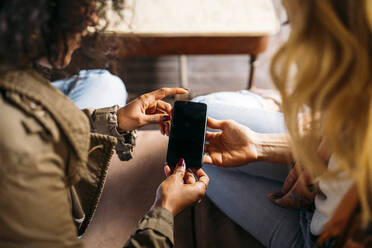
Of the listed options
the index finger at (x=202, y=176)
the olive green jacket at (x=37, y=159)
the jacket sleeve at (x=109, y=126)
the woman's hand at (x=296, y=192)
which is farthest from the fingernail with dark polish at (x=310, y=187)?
the jacket sleeve at (x=109, y=126)

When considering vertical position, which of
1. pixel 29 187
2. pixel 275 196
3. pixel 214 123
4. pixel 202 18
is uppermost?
pixel 202 18

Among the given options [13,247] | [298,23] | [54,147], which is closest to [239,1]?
[298,23]

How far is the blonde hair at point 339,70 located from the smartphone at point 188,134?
0.36m

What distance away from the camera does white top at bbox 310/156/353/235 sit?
19.7 inches

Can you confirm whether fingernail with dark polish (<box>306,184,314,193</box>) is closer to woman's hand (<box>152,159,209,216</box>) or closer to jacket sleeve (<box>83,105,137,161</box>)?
woman's hand (<box>152,159,209,216</box>)

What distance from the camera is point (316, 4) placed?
40 cm

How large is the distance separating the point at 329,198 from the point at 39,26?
595 millimetres

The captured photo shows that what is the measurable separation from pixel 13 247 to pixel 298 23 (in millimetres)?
542

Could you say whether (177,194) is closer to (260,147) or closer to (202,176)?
(202,176)

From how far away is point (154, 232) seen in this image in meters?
0.59

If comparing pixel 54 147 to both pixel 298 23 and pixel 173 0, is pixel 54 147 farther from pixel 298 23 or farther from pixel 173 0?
pixel 173 0

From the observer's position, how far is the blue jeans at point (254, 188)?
71cm

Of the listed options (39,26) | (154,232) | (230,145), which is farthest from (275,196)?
(39,26)

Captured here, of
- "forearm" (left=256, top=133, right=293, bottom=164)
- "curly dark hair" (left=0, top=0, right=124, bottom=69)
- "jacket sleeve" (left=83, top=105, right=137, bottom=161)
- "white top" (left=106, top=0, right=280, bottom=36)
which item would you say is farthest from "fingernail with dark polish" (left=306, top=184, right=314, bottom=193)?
"white top" (left=106, top=0, right=280, bottom=36)
